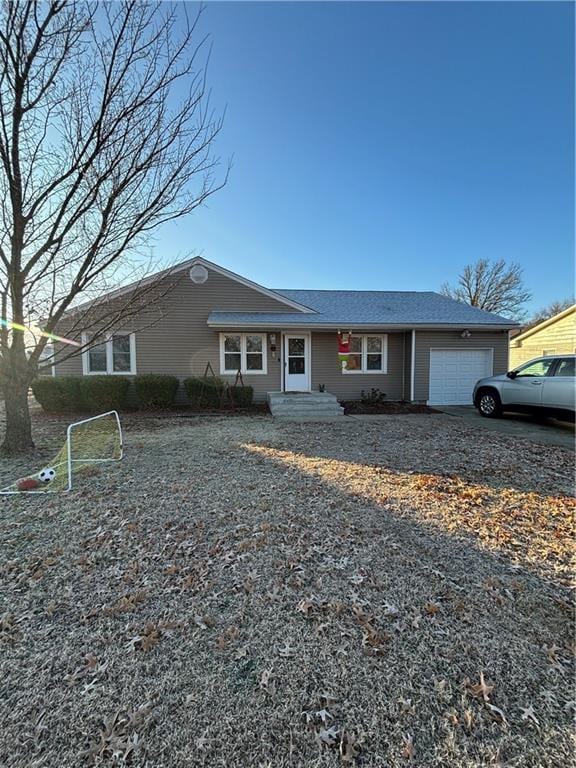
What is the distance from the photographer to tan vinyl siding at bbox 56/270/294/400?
38.2ft

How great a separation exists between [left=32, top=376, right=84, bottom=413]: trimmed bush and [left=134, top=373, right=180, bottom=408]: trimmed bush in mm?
1664

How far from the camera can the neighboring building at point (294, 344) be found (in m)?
11.7

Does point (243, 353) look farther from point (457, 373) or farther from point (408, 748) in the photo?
point (408, 748)

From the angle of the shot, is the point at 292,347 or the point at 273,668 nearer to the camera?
the point at 273,668

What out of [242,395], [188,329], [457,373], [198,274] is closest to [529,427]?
[457,373]

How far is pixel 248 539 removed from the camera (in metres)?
3.22

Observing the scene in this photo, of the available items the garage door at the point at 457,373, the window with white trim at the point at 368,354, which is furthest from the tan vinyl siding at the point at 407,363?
the garage door at the point at 457,373

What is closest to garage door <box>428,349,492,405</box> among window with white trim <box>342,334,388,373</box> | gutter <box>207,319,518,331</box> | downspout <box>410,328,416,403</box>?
downspout <box>410,328,416,403</box>

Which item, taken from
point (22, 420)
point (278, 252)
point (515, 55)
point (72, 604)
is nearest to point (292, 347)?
point (278, 252)

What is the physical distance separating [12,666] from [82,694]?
0.51m

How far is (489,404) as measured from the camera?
32.9ft

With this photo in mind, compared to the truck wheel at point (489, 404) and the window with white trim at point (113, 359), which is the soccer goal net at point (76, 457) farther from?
the truck wheel at point (489, 404)

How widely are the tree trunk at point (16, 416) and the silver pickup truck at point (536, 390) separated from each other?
10924 millimetres

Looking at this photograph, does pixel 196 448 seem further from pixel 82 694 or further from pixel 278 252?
pixel 278 252
